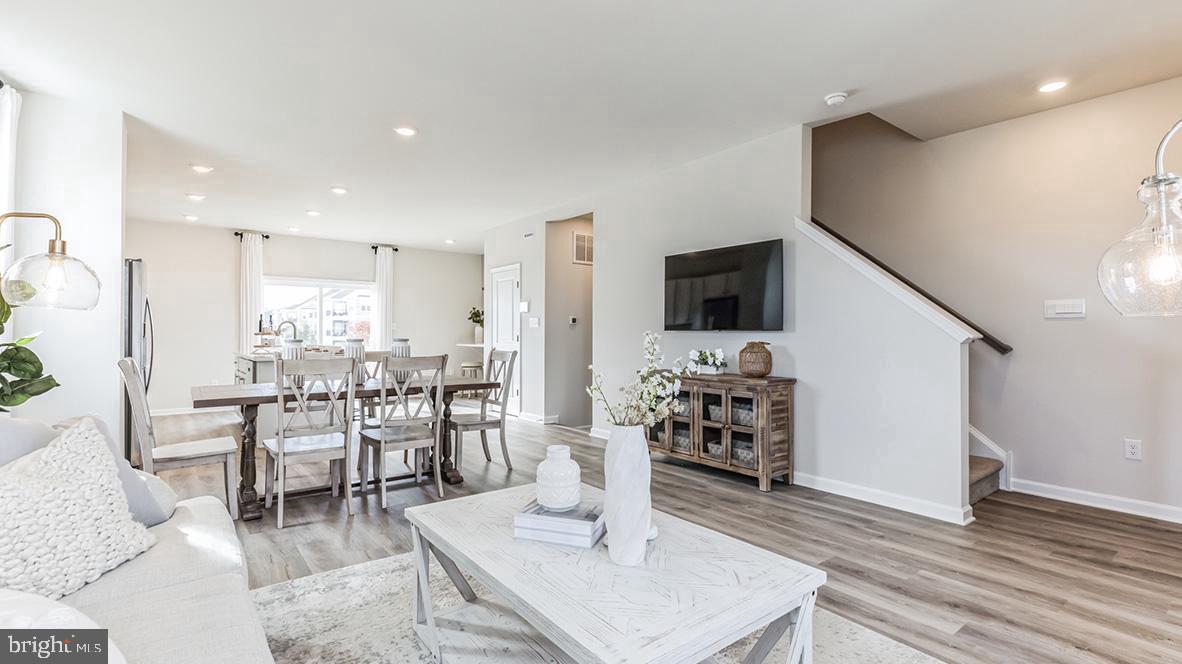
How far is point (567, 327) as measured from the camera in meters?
6.68

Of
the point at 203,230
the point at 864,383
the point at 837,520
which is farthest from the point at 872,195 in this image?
the point at 203,230

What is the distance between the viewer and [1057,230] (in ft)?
12.1

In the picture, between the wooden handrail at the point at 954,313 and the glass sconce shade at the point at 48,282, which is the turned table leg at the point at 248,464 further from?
the wooden handrail at the point at 954,313

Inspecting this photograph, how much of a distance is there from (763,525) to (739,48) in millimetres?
2588

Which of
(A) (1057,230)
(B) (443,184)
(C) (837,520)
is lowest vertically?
(C) (837,520)

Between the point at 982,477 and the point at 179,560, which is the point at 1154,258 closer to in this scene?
the point at 982,477

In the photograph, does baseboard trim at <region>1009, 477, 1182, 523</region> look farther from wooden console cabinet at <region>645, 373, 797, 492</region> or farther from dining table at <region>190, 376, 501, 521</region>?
dining table at <region>190, 376, 501, 521</region>

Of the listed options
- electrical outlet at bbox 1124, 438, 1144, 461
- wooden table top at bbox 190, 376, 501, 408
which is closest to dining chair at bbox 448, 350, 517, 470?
wooden table top at bbox 190, 376, 501, 408

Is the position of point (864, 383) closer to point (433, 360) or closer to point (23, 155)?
point (433, 360)

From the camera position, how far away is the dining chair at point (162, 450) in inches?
111

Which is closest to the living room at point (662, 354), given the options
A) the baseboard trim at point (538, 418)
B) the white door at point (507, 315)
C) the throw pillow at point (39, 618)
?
the throw pillow at point (39, 618)

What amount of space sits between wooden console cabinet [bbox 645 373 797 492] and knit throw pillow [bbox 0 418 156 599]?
3292 mm

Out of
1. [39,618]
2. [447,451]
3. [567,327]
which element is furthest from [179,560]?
[567,327]

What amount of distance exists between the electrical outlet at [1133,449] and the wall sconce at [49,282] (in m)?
5.45
